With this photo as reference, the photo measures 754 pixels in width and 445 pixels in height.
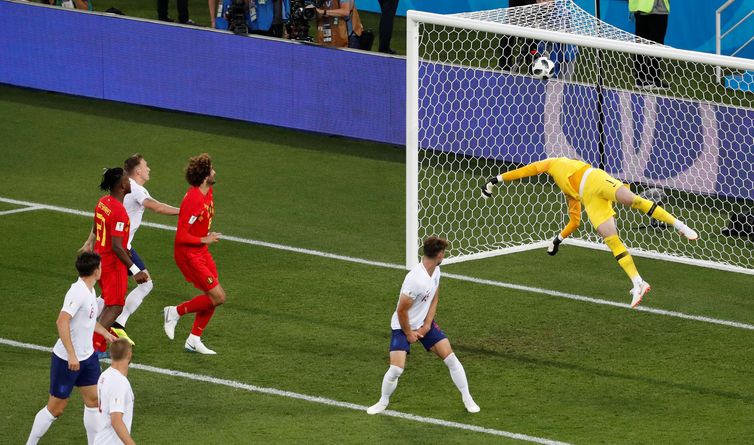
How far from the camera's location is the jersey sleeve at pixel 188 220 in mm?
13172

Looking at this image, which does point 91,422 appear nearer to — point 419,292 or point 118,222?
point 118,222

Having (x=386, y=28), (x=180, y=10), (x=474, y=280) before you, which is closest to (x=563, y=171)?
(x=474, y=280)

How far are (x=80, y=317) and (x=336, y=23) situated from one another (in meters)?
12.3

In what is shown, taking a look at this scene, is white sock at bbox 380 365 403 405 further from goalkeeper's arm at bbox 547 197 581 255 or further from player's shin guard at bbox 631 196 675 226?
goalkeeper's arm at bbox 547 197 581 255

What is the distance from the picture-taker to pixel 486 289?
15734 millimetres

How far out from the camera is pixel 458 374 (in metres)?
12.1

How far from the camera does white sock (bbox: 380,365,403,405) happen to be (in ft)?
39.2

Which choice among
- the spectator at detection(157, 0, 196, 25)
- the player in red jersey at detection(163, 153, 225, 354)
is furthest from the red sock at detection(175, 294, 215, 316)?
the spectator at detection(157, 0, 196, 25)

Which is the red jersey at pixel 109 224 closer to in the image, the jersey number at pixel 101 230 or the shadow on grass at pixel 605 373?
the jersey number at pixel 101 230

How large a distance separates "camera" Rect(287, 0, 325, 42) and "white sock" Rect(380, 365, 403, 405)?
34.5ft

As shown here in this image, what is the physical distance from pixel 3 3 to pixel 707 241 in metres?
12.7

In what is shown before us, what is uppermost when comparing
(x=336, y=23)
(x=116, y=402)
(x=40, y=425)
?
(x=336, y=23)

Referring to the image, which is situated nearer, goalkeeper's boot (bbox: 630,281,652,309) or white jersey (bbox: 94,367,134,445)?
white jersey (bbox: 94,367,134,445)

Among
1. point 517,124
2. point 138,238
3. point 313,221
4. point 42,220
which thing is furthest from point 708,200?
A: point 42,220
